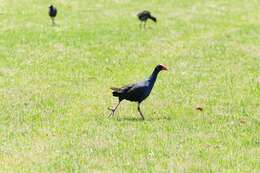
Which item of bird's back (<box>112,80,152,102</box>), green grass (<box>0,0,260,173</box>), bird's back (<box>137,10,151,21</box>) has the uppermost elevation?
bird's back (<box>137,10,151,21</box>)

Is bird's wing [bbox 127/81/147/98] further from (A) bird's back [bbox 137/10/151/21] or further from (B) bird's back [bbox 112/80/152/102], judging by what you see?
(A) bird's back [bbox 137/10/151/21]

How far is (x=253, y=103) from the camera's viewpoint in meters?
19.7

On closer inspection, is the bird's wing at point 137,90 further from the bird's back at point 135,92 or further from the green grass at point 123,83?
the green grass at point 123,83

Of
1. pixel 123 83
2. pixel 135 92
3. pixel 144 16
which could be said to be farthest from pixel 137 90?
pixel 144 16

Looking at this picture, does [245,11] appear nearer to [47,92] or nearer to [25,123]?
[47,92]

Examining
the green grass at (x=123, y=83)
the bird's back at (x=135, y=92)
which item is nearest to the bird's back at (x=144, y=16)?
the green grass at (x=123, y=83)

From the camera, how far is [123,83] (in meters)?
22.7

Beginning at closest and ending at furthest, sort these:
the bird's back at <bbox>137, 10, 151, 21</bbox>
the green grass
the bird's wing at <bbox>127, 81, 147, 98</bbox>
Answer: the green grass
the bird's wing at <bbox>127, 81, 147, 98</bbox>
the bird's back at <bbox>137, 10, 151, 21</bbox>

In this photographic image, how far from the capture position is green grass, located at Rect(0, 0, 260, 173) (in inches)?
555

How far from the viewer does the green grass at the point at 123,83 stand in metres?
14.1

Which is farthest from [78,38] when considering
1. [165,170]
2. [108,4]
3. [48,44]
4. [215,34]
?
[165,170]

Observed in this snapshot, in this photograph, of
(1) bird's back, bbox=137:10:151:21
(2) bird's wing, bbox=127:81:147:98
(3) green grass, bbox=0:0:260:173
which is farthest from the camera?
(1) bird's back, bbox=137:10:151:21

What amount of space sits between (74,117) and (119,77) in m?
6.13

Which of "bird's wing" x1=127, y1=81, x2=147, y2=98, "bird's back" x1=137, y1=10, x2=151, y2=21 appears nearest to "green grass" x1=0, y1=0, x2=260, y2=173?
"bird's back" x1=137, y1=10, x2=151, y2=21
